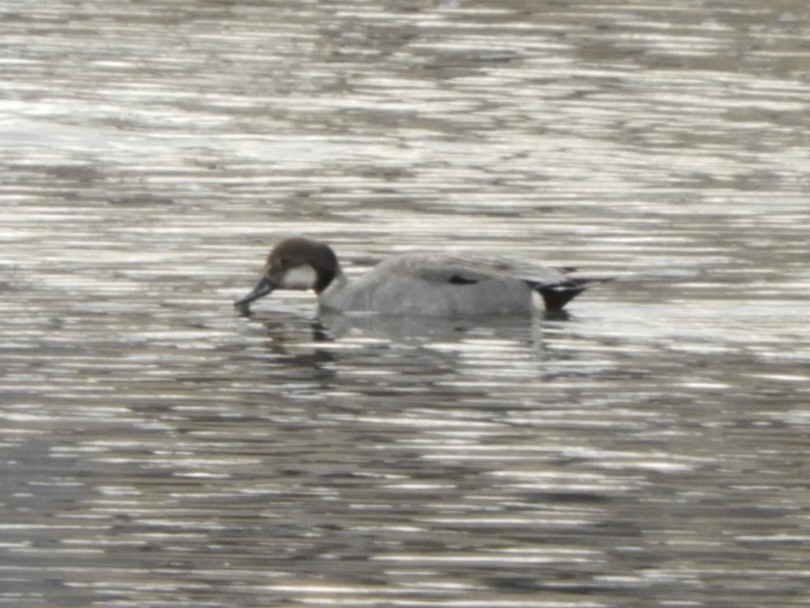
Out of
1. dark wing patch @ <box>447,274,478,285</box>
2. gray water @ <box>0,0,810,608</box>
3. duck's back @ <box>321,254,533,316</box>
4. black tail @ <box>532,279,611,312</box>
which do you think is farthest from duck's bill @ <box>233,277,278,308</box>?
black tail @ <box>532,279,611,312</box>

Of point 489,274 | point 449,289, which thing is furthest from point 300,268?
point 489,274

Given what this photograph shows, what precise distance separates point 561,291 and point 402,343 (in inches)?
43.2

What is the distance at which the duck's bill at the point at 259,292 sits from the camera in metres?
15.4

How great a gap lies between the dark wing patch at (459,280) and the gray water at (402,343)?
229 millimetres

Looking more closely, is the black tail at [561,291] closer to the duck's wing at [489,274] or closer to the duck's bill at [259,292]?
the duck's wing at [489,274]

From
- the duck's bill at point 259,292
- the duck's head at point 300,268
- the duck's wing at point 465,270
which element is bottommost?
the duck's bill at point 259,292

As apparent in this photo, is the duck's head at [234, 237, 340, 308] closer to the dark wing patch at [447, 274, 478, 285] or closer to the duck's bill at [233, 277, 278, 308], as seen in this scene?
the duck's bill at [233, 277, 278, 308]

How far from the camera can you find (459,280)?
49.5 ft

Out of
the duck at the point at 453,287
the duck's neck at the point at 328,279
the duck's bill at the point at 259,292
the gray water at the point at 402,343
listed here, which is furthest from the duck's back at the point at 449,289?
the duck's bill at the point at 259,292

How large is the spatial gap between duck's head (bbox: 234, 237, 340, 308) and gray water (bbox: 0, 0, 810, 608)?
0.30m

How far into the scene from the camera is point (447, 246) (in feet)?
57.0

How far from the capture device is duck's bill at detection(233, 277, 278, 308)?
15367mm

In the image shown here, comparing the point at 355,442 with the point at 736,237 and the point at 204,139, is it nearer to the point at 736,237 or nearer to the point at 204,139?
the point at 736,237

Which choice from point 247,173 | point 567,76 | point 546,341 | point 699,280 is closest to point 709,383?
point 546,341
